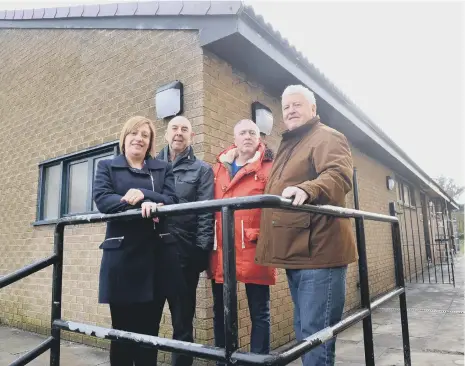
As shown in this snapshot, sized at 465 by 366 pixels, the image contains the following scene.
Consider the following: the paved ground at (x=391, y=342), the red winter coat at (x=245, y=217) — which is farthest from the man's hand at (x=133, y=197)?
the paved ground at (x=391, y=342)

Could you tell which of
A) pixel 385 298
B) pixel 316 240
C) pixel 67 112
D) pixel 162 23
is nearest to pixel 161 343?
pixel 316 240

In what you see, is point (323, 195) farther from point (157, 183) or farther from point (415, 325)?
point (415, 325)

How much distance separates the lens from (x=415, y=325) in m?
4.58

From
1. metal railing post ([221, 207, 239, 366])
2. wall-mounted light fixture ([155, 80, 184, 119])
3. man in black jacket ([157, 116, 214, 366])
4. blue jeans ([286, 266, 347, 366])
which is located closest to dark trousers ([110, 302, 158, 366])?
man in black jacket ([157, 116, 214, 366])

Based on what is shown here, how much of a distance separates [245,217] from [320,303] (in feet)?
2.46

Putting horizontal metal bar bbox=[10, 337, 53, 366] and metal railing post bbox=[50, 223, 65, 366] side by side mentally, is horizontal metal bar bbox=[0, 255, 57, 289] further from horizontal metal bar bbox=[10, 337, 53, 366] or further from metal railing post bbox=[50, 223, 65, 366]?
horizontal metal bar bbox=[10, 337, 53, 366]

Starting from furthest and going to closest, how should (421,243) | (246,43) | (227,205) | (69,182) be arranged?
(421,243)
(69,182)
(246,43)
(227,205)

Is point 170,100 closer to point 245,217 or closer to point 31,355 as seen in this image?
point 245,217

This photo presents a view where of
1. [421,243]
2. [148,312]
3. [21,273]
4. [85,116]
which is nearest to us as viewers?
[21,273]

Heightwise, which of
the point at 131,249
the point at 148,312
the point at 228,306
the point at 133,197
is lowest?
the point at 148,312

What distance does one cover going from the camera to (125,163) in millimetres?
2033

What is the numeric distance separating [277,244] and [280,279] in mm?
2398

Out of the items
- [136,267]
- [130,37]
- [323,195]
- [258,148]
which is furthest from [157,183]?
[130,37]

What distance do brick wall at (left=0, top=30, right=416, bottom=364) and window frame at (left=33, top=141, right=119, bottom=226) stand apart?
88mm
